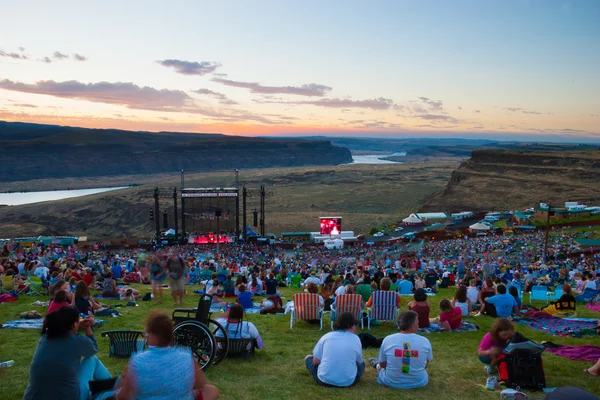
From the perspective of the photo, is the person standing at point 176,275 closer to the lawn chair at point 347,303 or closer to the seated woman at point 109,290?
the seated woman at point 109,290

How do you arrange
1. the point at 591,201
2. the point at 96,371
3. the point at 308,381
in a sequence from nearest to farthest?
the point at 96,371
the point at 308,381
the point at 591,201

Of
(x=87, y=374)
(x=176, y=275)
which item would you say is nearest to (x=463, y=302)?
(x=176, y=275)

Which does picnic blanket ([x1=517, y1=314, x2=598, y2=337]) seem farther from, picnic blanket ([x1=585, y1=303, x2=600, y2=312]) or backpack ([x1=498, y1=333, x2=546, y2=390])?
backpack ([x1=498, y1=333, x2=546, y2=390])

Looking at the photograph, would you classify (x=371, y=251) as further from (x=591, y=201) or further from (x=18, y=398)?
(x=591, y=201)

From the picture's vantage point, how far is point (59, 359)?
16.1 feet

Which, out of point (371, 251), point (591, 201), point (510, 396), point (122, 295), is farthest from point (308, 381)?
point (591, 201)

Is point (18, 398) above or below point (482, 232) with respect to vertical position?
above

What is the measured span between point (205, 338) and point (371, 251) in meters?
33.4

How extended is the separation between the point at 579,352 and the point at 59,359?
7010 millimetres

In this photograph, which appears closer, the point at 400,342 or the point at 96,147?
the point at 400,342

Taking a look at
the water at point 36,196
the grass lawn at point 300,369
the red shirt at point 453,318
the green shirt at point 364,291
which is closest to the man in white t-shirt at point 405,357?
the grass lawn at point 300,369

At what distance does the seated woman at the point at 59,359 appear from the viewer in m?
4.86

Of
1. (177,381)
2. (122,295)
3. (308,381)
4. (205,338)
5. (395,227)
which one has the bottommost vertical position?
(395,227)

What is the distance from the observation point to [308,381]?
7.10 m
